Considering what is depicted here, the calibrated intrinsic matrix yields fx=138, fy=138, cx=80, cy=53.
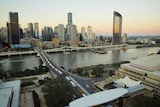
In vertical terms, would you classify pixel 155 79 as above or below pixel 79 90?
above

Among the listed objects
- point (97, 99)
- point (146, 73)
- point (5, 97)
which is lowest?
point (5, 97)

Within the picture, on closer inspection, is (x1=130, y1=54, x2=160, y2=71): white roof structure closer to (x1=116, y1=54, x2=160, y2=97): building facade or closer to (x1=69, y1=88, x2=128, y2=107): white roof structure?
(x1=116, y1=54, x2=160, y2=97): building facade

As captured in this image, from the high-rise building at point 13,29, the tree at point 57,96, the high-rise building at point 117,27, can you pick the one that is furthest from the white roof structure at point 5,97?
the high-rise building at point 117,27

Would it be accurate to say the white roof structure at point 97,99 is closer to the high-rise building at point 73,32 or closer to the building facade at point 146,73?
the building facade at point 146,73

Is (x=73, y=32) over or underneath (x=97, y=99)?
over

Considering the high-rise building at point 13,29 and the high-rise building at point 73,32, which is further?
the high-rise building at point 73,32

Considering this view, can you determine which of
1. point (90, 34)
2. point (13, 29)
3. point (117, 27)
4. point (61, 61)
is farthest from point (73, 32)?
point (61, 61)

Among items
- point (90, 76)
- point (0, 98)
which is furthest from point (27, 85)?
point (90, 76)

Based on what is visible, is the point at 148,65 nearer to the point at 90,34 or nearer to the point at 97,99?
the point at 97,99

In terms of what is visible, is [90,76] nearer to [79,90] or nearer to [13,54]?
[79,90]

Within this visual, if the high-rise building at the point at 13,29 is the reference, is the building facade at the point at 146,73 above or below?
below

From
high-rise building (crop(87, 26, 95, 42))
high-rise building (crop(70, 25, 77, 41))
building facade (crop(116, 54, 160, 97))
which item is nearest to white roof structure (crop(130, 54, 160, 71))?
building facade (crop(116, 54, 160, 97))
